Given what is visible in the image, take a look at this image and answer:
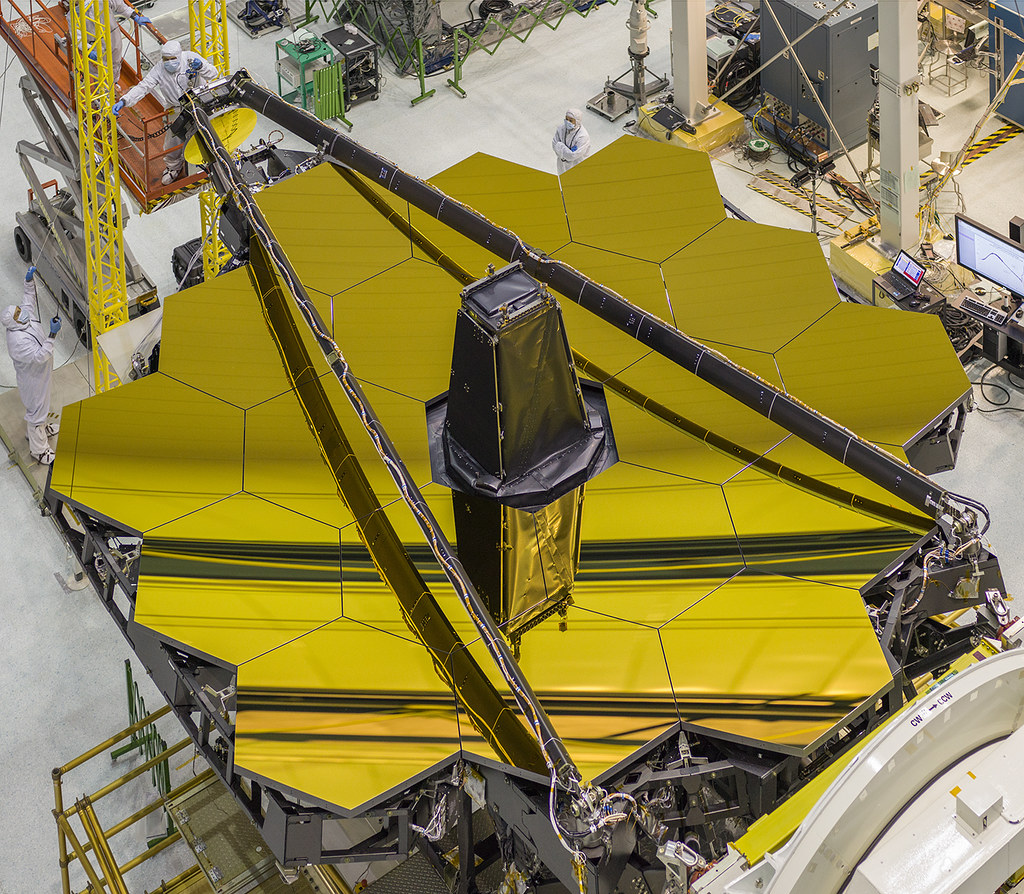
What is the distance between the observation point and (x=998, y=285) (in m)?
15.0

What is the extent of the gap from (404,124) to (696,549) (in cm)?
1214

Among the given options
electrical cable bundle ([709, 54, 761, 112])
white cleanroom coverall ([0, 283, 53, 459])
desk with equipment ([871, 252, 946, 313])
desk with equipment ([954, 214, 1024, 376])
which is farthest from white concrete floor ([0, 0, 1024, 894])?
electrical cable bundle ([709, 54, 761, 112])

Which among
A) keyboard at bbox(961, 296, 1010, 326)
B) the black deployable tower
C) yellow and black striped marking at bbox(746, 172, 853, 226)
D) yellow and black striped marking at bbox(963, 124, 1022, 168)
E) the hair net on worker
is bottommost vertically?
yellow and black striped marking at bbox(746, 172, 853, 226)

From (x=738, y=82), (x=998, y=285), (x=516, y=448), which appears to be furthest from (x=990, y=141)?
(x=516, y=448)

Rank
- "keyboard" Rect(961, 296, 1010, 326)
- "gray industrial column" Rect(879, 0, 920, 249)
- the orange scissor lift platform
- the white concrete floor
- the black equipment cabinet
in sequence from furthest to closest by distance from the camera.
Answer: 1. the black equipment cabinet
2. the orange scissor lift platform
3. "keyboard" Rect(961, 296, 1010, 326)
4. "gray industrial column" Rect(879, 0, 920, 249)
5. the white concrete floor

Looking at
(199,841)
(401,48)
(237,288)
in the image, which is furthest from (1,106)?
(199,841)

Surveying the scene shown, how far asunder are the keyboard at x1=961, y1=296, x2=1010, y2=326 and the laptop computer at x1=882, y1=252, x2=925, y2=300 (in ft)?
2.11

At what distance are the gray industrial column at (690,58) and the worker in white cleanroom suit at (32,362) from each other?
29.0 feet

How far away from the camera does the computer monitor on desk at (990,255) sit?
14.7 metres

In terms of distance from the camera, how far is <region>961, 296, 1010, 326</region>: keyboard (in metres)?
14.8

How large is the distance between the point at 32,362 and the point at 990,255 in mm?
10487

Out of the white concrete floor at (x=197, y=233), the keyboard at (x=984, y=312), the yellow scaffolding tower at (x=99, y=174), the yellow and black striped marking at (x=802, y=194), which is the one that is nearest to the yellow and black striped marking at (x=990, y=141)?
the white concrete floor at (x=197, y=233)

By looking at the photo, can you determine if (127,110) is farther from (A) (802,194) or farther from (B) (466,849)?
(B) (466,849)

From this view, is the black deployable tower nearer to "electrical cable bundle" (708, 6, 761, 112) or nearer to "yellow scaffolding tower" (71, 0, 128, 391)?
"yellow scaffolding tower" (71, 0, 128, 391)
